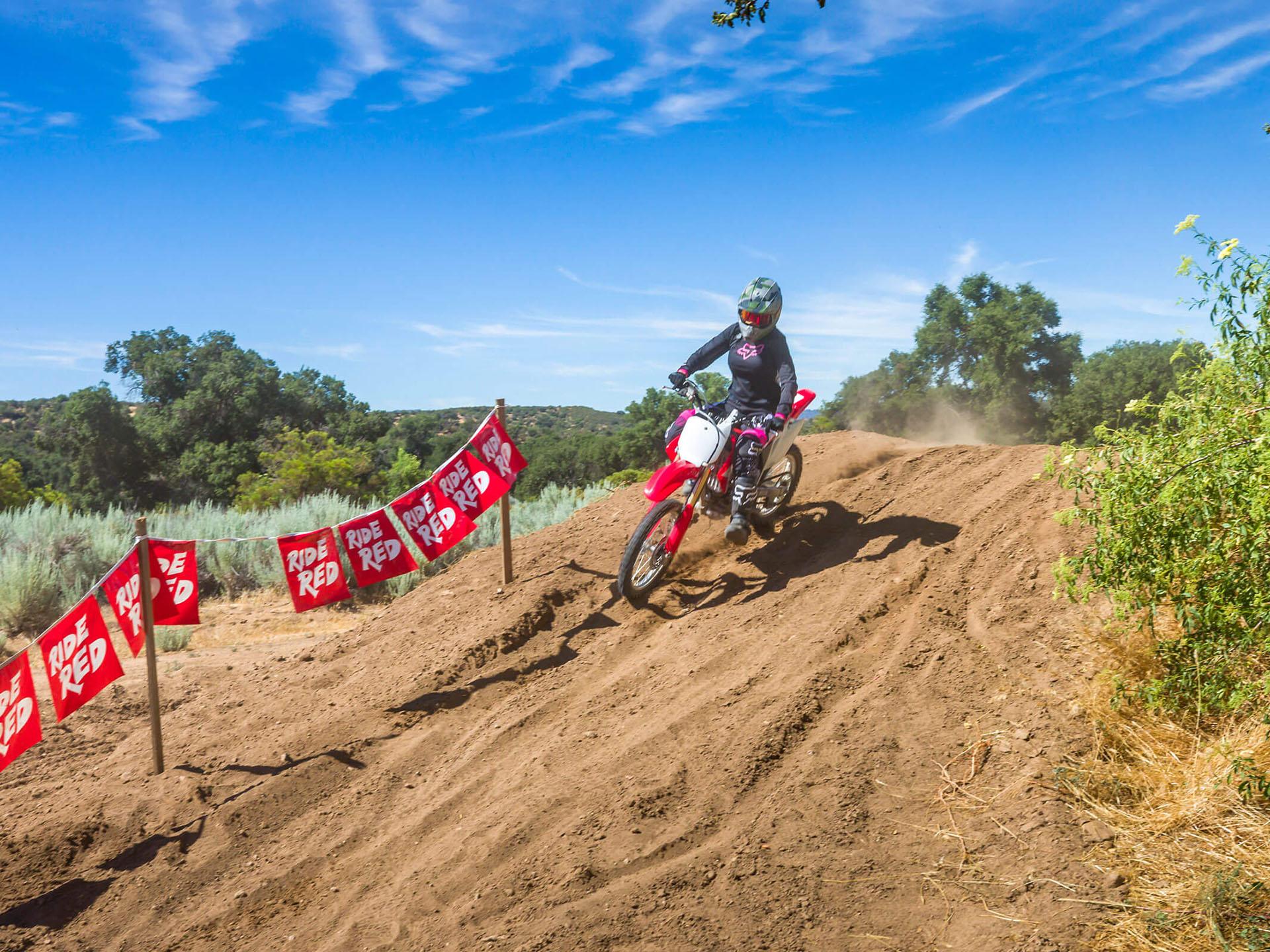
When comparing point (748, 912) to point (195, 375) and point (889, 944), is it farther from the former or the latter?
point (195, 375)

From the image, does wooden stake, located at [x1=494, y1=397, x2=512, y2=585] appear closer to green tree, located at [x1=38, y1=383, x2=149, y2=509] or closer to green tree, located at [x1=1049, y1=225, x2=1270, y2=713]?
green tree, located at [x1=1049, y1=225, x2=1270, y2=713]

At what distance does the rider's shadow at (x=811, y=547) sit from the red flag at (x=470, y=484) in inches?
75.9

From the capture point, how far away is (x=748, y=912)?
4082 mm

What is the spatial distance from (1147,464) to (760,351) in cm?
415

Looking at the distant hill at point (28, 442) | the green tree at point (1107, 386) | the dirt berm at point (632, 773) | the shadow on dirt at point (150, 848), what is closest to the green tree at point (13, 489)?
the distant hill at point (28, 442)

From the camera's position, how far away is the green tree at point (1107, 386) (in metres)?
34.1

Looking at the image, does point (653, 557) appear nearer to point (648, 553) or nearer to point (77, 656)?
point (648, 553)

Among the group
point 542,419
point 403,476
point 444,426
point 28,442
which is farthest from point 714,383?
point 542,419

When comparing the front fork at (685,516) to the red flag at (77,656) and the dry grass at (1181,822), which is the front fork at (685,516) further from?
the red flag at (77,656)

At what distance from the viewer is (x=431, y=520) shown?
8.08m

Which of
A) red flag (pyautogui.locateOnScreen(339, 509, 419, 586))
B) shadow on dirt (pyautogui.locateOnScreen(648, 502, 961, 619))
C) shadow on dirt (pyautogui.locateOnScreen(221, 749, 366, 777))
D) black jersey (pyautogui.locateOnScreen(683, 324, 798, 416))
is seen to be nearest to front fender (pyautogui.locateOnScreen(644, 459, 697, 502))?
shadow on dirt (pyautogui.locateOnScreen(648, 502, 961, 619))

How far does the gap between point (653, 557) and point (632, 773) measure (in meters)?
2.57

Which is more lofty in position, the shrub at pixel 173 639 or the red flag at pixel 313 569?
the red flag at pixel 313 569

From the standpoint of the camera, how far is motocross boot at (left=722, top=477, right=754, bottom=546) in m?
7.49
